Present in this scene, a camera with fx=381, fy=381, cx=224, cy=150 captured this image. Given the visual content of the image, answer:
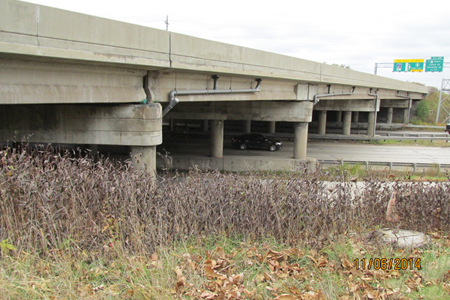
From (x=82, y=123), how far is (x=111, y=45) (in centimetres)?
313

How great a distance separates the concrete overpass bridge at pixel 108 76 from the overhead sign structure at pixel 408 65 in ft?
139

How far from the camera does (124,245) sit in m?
4.84

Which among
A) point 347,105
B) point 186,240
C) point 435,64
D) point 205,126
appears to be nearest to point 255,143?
point 205,126

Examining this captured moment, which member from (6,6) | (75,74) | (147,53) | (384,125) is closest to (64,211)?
(6,6)

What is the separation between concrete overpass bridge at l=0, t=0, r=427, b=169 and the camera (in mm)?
7871

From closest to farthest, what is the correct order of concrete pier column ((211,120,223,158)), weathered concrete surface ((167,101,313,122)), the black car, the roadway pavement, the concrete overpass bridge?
the concrete overpass bridge
weathered concrete surface ((167,101,313,122))
concrete pier column ((211,120,223,158))
the roadway pavement
the black car

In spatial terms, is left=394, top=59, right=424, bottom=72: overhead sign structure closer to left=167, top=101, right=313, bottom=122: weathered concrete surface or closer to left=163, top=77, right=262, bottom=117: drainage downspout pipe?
left=167, top=101, right=313, bottom=122: weathered concrete surface

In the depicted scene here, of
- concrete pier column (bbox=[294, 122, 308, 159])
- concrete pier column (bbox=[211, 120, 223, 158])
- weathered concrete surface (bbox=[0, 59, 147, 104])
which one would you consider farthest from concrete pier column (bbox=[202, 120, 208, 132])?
weathered concrete surface (bbox=[0, 59, 147, 104])
